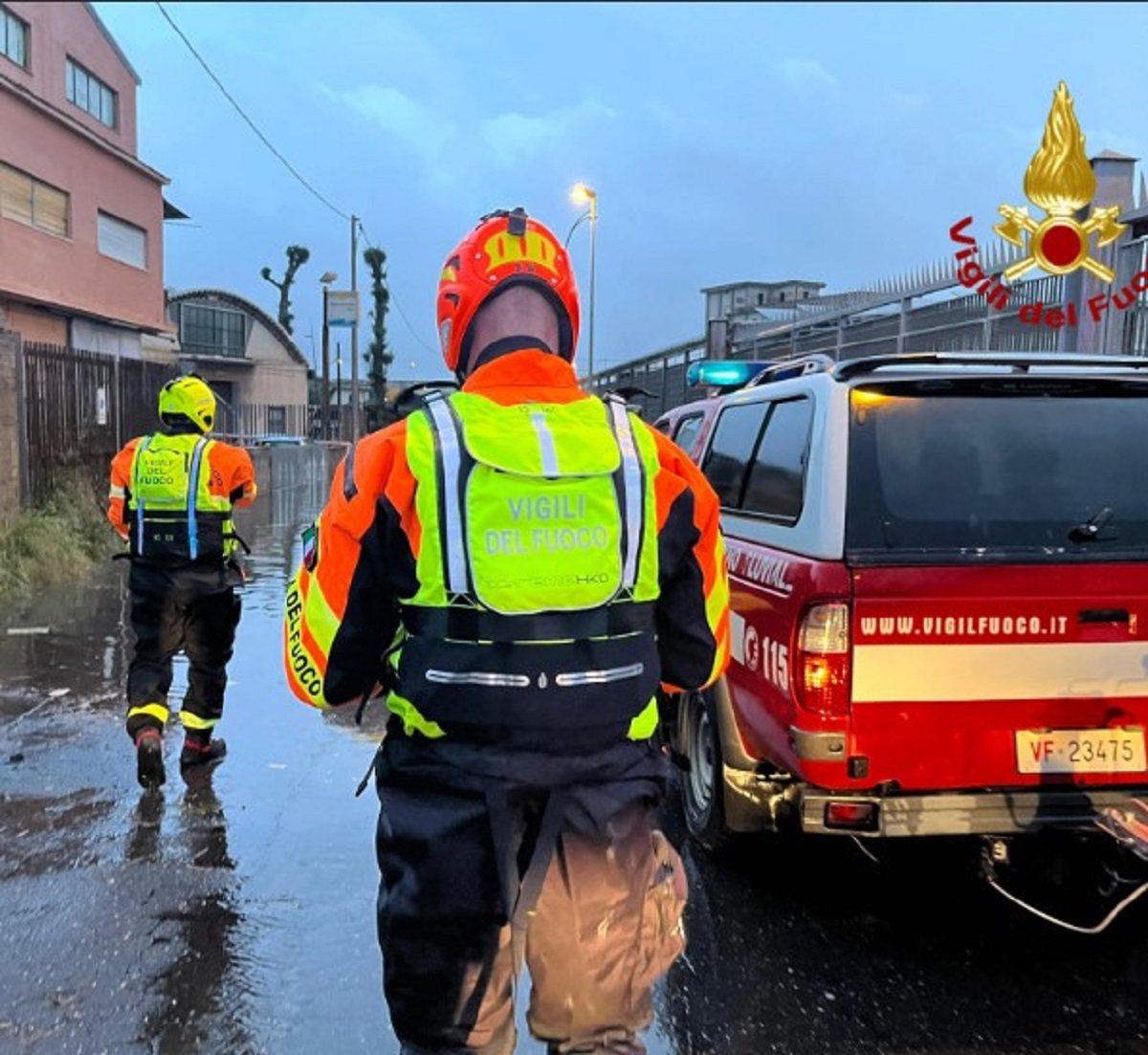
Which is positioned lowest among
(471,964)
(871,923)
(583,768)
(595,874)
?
(871,923)

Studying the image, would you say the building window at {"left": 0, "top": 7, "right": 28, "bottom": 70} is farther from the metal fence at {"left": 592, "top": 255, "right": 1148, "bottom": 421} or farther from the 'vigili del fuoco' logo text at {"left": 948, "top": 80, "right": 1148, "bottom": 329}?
the 'vigili del fuoco' logo text at {"left": 948, "top": 80, "right": 1148, "bottom": 329}

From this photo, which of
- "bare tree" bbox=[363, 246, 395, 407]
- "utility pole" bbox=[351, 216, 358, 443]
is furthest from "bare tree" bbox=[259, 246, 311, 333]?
"utility pole" bbox=[351, 216, 358, 443]

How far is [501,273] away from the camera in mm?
2232

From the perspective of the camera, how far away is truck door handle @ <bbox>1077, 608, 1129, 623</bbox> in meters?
3.35

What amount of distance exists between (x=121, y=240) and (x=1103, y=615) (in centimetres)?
2507

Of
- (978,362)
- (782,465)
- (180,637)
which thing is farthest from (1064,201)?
(180,637)

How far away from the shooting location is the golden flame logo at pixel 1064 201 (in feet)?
28.3

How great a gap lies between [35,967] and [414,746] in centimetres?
219

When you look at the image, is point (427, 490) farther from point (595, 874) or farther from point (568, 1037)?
point (568, 1037)

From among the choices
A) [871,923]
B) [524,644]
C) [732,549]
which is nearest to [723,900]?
[871,923]

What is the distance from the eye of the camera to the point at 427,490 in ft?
6.43

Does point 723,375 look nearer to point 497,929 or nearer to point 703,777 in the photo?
point 703,777

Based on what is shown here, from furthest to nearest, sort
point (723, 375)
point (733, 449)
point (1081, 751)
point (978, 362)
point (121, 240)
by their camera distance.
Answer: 1. point (121, 240)
2. point (723, 375)
3. point (733, 449)
4. point (978, 362)
5. point (1081, 751)

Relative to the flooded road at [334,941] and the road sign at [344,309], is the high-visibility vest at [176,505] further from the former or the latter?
the road sign at [344,309]
